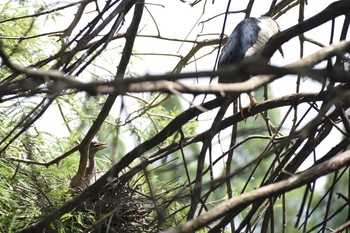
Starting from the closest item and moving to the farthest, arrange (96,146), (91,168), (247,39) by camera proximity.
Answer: (247,39) → (91,168) → (96,146)

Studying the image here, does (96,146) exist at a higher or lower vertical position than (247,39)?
higher

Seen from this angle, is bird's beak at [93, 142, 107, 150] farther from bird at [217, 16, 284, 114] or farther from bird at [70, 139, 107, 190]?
bird at [217, 16, 284, 114]

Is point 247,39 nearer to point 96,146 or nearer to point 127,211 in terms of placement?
point 127,211

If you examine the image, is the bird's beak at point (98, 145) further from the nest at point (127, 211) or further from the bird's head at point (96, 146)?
the nest at point (127, 211)

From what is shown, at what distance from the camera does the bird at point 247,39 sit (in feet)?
12.3

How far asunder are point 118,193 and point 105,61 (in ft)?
4.17

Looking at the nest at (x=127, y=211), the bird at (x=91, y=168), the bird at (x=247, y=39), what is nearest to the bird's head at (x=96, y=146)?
the bird at (x=91, y=168)

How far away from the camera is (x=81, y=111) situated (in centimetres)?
481

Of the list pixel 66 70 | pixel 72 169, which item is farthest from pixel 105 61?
pixel 66 70

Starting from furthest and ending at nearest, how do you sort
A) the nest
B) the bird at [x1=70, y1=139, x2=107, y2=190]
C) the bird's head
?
the bird's head → the bird at [x1=70, y1=139, x2=107, y2=190] → the nest

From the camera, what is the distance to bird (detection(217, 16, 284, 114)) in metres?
3.74

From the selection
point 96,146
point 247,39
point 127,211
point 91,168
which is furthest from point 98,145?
point 247,39

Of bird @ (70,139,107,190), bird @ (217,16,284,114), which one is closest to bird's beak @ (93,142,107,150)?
bird @ (70,139,107,190)

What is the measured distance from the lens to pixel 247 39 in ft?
12.5
